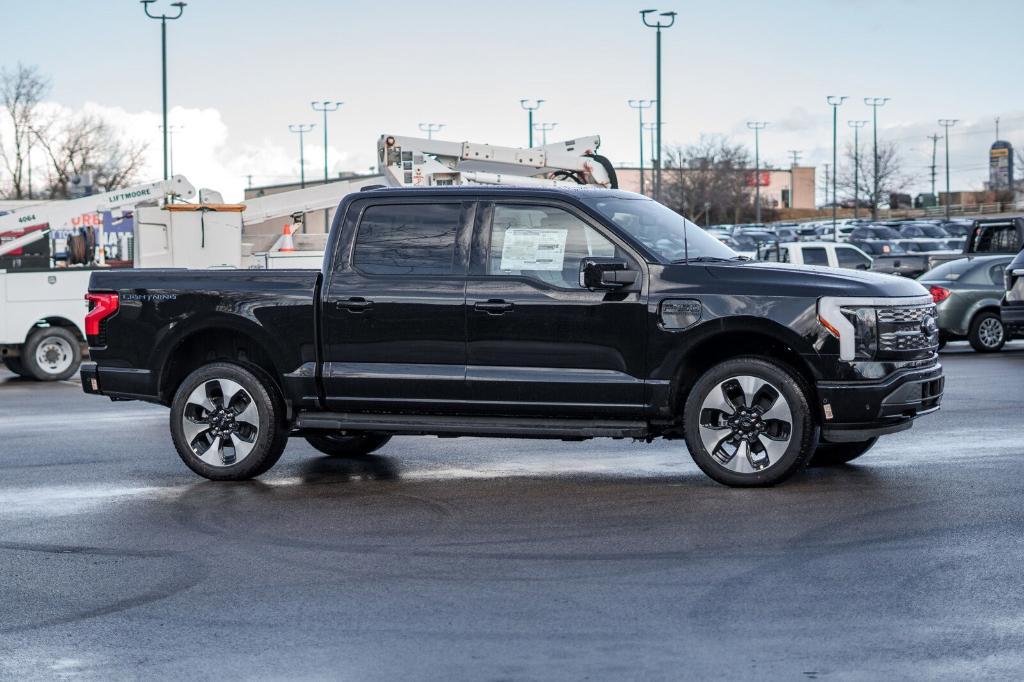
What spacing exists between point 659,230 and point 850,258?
756 inches

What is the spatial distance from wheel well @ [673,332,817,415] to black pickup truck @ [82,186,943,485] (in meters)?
0.01

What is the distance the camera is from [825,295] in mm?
8703

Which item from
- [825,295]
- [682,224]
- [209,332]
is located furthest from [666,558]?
[209,332]

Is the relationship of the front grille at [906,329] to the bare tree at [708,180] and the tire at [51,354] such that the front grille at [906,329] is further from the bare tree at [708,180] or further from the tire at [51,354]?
the bare tree at [708,180]

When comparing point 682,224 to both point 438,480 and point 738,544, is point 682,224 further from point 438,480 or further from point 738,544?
point 738,544

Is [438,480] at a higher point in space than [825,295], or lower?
lower

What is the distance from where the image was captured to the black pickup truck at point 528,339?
346 inches

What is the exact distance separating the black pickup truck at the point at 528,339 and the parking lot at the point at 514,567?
420 millimetres

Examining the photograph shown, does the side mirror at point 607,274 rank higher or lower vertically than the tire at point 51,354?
higher

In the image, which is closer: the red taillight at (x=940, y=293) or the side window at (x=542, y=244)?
the side window at (x=542, y=244)

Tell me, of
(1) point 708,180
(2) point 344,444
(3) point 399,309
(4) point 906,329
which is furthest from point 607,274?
(1) point 708,180

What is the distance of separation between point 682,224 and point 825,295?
130 cm

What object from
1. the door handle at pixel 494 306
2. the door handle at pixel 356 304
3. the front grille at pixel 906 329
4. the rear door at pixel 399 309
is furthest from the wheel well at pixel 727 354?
the door handle at pixel 356 304

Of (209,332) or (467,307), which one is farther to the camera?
(209,332)
